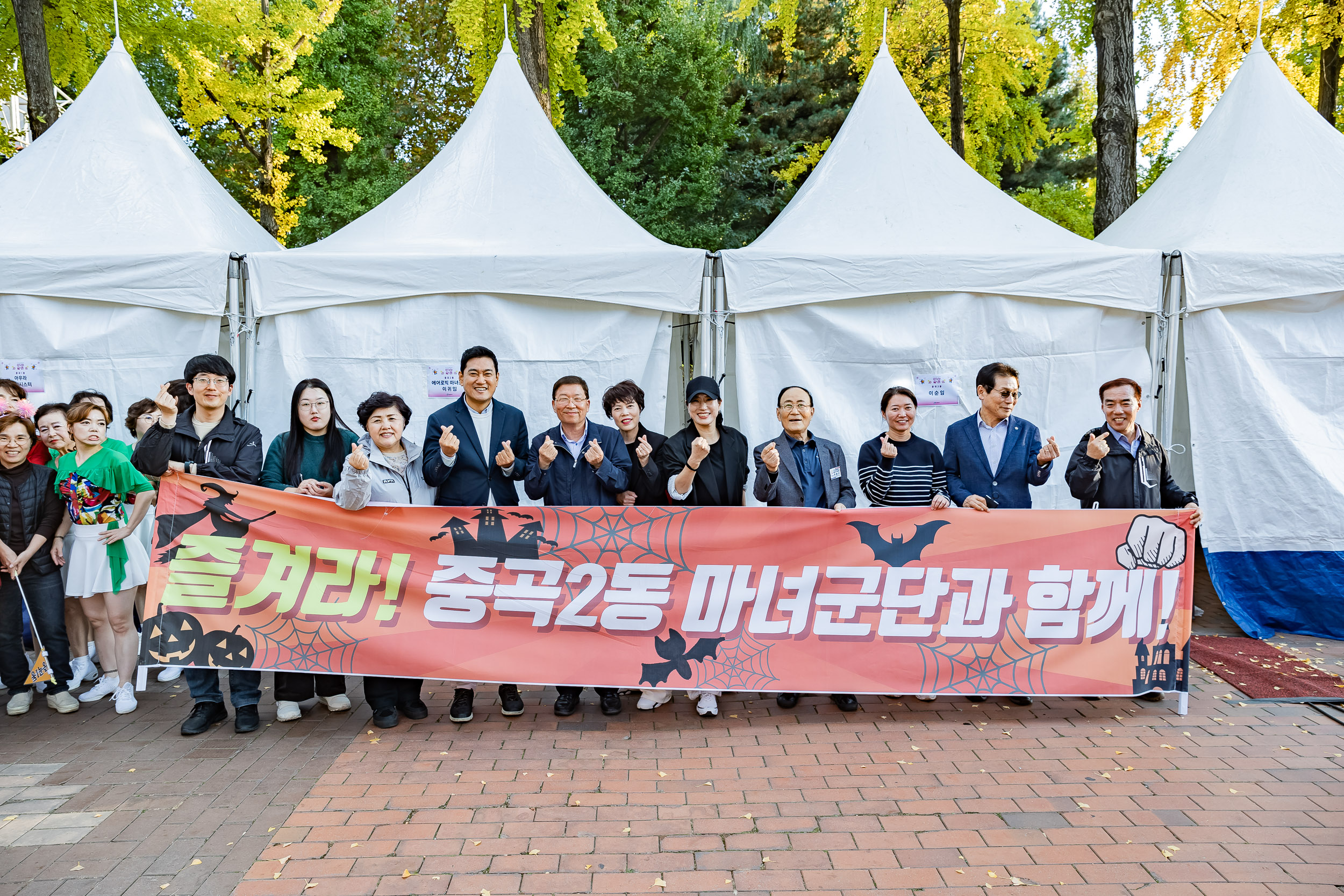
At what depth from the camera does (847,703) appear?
4.04 meters

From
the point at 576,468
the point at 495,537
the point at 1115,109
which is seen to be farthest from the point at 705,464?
the point at 1115,109

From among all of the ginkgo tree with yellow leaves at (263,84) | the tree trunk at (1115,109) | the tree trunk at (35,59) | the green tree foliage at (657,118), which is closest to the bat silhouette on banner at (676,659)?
the tree trunk at (1115,109)

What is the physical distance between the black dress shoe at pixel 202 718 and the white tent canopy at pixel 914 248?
11.7 feet

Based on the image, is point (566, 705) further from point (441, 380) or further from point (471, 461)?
point (441, 380)

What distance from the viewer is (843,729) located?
3830 millimetres

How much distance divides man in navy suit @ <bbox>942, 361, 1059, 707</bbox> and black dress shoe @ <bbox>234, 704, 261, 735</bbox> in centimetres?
350

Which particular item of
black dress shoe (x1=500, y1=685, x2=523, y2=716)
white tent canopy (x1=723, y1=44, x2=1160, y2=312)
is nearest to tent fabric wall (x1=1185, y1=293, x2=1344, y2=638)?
white tent canopy (x1=723, y1=44, x2=1160, y2=312)

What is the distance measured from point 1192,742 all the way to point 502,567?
10.5ft

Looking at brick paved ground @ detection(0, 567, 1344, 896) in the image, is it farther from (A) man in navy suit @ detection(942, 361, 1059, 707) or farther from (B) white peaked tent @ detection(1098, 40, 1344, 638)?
(B) white peaked tent @ detection(1098, 40, 1344, 638)

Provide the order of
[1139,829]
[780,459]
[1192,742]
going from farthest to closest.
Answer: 1. [780,459]
2. [1192,742]
3. [1139,829]

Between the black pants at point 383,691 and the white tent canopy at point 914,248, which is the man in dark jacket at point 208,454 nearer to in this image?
the black pants at point 383,691

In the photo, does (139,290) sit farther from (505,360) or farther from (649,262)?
(649,262)

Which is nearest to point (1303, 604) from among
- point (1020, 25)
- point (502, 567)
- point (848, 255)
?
point (848, 255)

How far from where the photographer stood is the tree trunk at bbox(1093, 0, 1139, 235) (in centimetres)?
787
